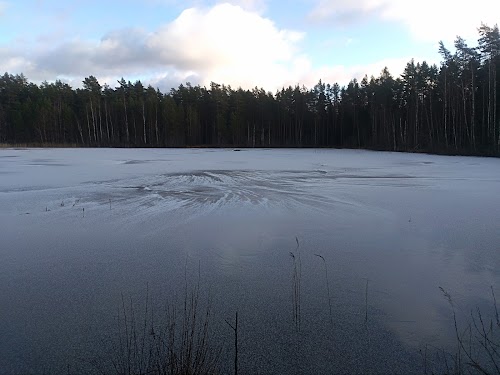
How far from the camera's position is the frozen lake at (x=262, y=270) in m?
2.77

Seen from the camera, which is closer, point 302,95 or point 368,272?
point 368,272

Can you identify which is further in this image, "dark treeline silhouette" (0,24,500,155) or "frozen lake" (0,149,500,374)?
"dark treeline silhouette" (0,24,500,155)

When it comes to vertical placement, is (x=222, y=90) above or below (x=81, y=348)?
above

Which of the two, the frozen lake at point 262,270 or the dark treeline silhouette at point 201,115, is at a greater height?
the dark treeline silhouette at point 201,115

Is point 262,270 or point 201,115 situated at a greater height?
point 201,115

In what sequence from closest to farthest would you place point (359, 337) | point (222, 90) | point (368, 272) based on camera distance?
point (359, 337) < point (368, 272) < point (222, 90)

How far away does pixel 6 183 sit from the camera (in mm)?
11117

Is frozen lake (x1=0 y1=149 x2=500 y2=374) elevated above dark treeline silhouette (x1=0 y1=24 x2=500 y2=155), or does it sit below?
below

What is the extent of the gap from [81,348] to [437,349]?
2.44m

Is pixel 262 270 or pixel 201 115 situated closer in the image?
pixel 262 270

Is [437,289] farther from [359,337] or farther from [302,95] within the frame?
[302,95]

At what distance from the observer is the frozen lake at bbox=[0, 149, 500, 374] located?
277cm

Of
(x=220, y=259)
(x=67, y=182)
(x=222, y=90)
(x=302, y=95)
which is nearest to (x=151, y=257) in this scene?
(x=220, y=259)

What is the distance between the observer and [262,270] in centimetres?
427
